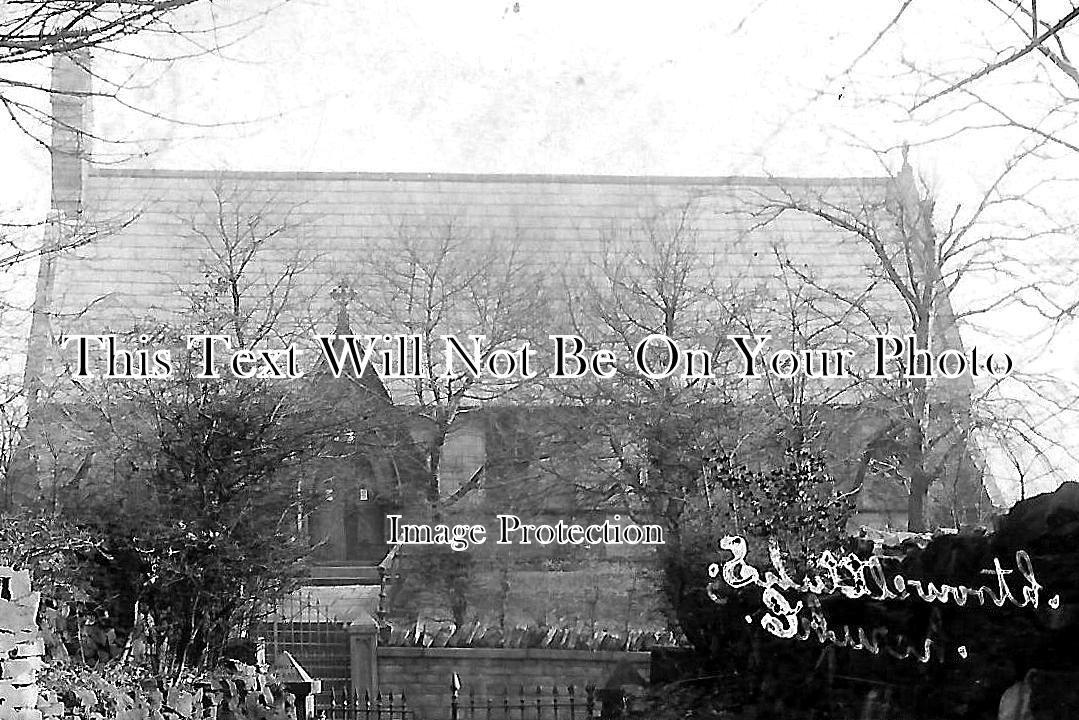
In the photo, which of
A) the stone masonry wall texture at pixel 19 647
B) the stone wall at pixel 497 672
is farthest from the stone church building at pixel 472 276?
the stone masonry wall texture at pixel 19 647

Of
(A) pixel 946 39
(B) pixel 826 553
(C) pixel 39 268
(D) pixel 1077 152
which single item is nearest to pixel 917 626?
(B) pixel 826 553

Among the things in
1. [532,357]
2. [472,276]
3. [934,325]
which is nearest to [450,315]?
[472,276]

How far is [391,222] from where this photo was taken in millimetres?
3049

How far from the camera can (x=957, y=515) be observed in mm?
2957

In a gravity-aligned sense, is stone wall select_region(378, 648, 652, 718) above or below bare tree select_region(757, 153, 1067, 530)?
below

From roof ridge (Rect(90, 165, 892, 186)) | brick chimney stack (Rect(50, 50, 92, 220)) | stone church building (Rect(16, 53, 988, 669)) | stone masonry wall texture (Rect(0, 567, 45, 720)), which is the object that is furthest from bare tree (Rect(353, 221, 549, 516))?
stone masonry wall texture (Rect(0, 567, 45, 720))

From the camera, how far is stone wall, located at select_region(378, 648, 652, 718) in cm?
298

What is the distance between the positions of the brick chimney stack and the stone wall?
1385 millimetres

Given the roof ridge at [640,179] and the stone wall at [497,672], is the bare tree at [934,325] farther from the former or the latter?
the stone wall at [497,672]

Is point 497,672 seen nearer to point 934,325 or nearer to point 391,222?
point 391,222

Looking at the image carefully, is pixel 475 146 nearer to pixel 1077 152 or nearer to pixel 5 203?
pixel 5 203

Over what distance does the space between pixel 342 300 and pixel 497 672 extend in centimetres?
98

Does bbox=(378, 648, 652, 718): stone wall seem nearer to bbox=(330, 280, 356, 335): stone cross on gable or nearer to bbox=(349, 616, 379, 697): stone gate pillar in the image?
bbox=(349, 616, 379, 697): stone gate pillar

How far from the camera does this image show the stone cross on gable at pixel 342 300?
302 centimetres
